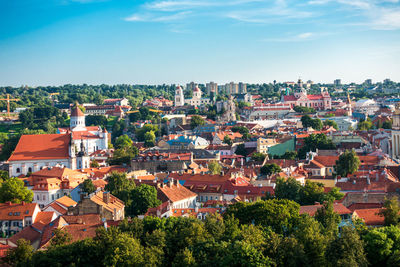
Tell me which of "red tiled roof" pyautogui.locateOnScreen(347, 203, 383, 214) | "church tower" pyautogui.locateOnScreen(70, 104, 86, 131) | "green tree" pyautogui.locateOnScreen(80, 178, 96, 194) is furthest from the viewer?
"church tower" pyautogui.locateOnScreen(70, 104, 86, 131)

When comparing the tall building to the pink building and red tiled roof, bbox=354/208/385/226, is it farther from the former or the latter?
the pink building

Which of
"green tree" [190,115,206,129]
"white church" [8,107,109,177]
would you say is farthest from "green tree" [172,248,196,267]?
"green tree" [190,115,206,129]

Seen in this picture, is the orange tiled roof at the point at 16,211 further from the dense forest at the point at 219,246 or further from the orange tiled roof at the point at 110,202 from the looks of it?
the dense forest at the point at 219,246

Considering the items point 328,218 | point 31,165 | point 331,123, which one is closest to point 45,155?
point 31,165

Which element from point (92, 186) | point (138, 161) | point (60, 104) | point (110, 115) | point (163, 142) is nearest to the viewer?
point (92, 186)

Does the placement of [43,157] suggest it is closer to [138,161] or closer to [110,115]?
[138,161]

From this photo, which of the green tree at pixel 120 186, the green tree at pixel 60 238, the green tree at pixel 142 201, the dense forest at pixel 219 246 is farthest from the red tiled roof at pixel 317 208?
the green tree at pixel 60 238

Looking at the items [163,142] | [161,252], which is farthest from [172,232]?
[163,142]
